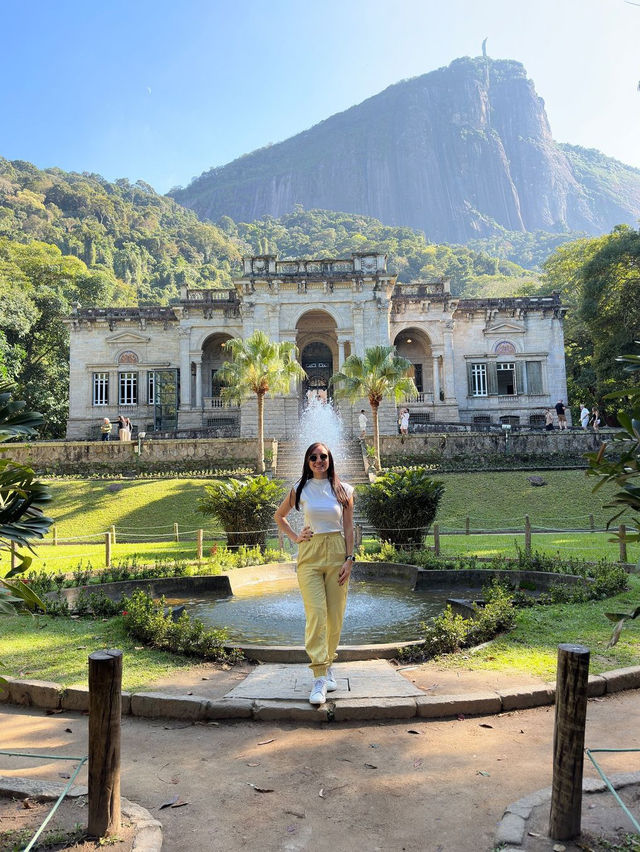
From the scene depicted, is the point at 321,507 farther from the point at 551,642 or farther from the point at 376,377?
the point at 376,377

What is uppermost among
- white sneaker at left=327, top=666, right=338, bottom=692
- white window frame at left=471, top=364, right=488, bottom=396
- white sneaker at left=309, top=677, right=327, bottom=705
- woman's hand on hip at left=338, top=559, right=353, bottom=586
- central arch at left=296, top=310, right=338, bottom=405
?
central arch at left=296, top=310, right=338, bottom=405

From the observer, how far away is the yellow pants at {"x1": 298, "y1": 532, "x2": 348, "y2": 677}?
16.0 ft

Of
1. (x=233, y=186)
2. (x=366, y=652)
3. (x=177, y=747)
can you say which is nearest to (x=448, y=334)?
(x=366, y=652)

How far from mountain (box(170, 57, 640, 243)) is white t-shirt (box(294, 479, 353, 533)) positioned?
Result: 158489 millimetres

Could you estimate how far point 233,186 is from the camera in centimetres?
16588

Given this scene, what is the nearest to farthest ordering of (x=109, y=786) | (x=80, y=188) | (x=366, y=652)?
1. (x=109, y=786)
2. (x=366, y=652)
3. (x=80, y=188)

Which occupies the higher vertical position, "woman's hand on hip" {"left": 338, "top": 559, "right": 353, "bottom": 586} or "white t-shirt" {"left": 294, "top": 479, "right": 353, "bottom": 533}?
"white t-shirt" {"left": 294, "top": 479, "right": 353, "bottom": 533}

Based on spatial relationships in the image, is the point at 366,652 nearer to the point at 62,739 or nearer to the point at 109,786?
the point at 62,739

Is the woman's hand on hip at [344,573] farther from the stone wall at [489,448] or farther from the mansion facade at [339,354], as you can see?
the mansion facade at [339,354]

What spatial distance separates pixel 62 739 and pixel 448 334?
3206cm

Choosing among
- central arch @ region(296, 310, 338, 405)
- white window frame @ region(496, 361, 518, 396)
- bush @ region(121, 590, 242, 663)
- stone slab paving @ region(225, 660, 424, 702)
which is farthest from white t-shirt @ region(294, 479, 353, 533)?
white window frame @ region(496, 361, 518, 396)

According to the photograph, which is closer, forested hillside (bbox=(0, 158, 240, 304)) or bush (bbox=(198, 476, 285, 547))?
bush (bbox=(198, 476, 285, 547))

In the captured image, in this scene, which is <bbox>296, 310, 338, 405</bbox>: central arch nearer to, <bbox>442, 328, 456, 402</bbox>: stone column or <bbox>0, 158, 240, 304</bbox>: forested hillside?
<bbox>442, 328, 456, 402</bbox>: stone column

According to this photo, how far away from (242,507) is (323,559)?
8.65 meters
